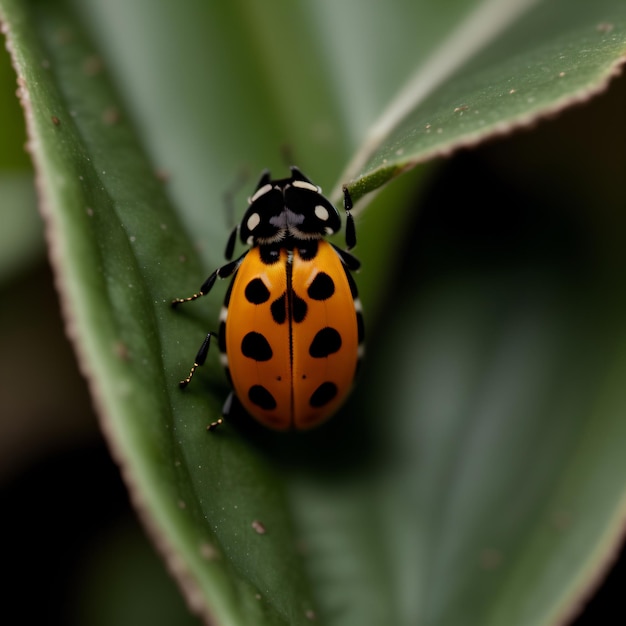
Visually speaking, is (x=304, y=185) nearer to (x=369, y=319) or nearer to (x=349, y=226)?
(x=349, y=226)

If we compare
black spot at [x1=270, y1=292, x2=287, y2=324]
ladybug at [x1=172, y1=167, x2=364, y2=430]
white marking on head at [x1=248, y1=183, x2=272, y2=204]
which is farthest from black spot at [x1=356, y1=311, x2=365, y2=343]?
white marking on head at [x1=248, y1=183, x2=272, y2=204]

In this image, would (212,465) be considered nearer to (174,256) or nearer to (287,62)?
(174,256)

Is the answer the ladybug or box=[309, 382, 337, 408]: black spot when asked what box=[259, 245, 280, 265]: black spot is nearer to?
the ladybug

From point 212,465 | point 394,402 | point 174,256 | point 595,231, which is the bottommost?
point 394,402

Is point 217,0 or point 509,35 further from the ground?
point 217,0

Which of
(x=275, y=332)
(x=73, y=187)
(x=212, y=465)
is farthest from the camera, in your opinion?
(x=275, y=332)

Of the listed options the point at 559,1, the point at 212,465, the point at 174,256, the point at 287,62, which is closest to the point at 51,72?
the point at 174,256

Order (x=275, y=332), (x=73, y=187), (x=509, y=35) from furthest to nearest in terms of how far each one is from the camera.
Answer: (x=509, y=35) → (x=275, y=332) → (x=73, y=187)
